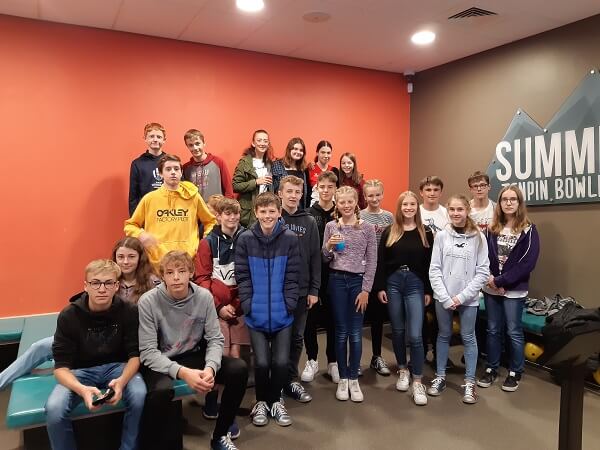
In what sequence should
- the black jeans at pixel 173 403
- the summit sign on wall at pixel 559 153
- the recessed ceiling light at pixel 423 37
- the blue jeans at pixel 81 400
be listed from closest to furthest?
the blue jeans at pixel 81 400
the black jeans at pixel 173 403
the summit sign on wall at pixel 559 153
the recessed ceiling light at pixel 423 37

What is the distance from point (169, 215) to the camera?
10.4 feet

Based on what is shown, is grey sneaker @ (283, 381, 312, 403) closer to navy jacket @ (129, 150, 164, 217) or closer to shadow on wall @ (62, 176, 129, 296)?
navy jacket @ (129, 150, 164, 217)

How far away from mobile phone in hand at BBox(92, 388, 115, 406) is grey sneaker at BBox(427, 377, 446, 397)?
2.05 metres

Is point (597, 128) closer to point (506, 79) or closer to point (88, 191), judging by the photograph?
point (506, 79)

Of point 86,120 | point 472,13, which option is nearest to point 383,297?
point 472,13

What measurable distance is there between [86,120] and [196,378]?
280 centimetres

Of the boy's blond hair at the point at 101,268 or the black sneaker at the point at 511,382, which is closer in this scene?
the boy's blond hair at the point at 101,268

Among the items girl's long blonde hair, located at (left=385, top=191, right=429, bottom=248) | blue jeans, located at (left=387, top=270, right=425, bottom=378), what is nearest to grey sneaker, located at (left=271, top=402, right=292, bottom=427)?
blue jeans, located at (left=387, top=270, right=425, bottom=378)

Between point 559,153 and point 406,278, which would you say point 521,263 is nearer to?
point 406,278

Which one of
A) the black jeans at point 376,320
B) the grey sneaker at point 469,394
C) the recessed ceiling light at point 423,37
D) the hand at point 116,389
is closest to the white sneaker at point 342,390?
the black jeans at point 376,320

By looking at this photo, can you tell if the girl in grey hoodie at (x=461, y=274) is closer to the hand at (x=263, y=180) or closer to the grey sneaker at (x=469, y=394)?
the grey sneaker at (x=469, y=394)

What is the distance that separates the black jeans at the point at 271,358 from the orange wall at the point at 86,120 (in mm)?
2164

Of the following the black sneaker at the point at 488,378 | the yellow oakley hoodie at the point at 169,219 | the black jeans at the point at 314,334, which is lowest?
the black sneaker at the point at 488,378

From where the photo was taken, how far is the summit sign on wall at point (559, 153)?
3.71 meters
